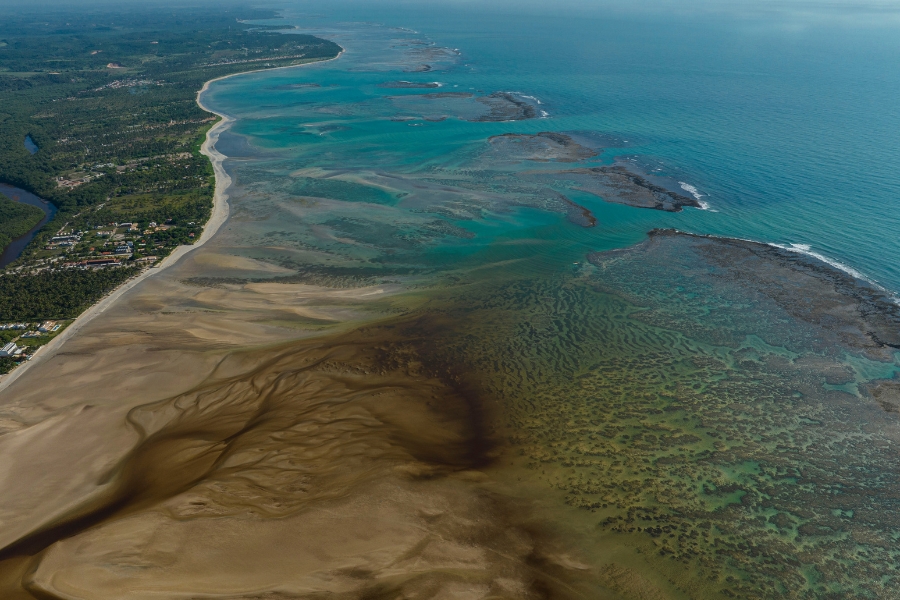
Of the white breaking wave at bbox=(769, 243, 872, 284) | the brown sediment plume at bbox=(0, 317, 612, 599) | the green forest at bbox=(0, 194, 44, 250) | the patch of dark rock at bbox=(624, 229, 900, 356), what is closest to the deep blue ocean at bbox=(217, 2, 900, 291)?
the white breaking wave at bbox=(769, 243, 872, 284)

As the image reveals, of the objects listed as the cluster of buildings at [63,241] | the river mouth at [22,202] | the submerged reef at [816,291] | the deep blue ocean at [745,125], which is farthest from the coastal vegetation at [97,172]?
the submerged reef at [816,291]

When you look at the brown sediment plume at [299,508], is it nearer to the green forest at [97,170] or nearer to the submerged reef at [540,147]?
the green forest at [97,170]

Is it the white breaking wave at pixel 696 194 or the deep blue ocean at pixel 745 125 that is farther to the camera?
the white breaking wave at pixel 696 194

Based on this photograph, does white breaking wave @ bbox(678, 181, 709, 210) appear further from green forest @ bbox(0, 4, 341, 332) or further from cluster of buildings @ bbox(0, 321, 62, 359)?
cluster of buildings @ bbox(0, 321, 62, 359)

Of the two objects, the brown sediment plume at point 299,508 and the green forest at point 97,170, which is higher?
the green forest at point 97,170

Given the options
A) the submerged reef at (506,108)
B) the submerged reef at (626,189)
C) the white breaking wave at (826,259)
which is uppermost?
the submerged reef at (506,108)

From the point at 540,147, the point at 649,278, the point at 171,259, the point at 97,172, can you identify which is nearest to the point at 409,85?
the point at 540,147

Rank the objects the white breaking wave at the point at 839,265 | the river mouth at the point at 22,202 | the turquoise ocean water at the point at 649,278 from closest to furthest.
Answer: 1. the turquoise ocean water at the point at 649,278
2. the white breaking wave at the point at 839,265
3. the river mouth at the point at 22,202
